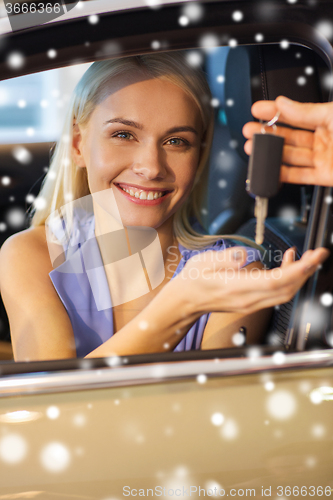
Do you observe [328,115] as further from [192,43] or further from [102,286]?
[102,286]

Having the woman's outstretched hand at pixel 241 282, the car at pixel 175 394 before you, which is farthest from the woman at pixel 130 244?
the car at pixel 175 394

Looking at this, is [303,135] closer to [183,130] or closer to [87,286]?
[183,130]

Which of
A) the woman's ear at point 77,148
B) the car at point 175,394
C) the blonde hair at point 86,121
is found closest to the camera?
the car at point 175,394

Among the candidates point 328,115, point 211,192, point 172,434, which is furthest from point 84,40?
point 172,434

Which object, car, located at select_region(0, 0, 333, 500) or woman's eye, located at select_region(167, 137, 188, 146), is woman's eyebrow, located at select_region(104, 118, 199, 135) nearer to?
woman's eye, located at select_region(167, 137, 188, 146)

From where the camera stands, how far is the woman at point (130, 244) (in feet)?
3.70

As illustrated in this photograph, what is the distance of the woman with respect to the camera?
113 cm

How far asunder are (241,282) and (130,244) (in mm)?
539

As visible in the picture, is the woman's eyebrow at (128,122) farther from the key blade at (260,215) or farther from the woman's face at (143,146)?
the key blade at (260,215)

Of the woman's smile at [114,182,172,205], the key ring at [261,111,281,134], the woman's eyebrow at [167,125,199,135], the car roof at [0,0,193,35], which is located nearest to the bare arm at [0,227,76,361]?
the woman's smile at [114,182,172,205]

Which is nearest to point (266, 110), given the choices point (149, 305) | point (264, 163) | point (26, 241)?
point (264, 163)

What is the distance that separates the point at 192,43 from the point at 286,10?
23 cm

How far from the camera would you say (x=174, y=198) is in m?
1.42

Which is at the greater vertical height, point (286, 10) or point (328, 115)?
point (286, 10)
